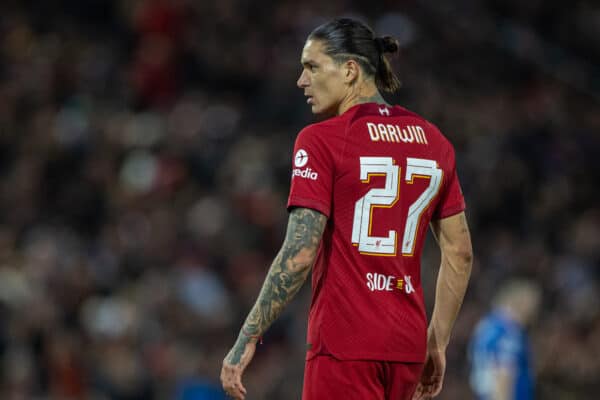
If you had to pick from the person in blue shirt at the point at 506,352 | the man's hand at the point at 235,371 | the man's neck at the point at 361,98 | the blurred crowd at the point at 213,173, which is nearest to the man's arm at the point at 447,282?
the man's neck at the point at 361,98

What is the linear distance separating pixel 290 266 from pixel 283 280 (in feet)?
0.19

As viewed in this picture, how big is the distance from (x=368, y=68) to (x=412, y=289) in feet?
2.81

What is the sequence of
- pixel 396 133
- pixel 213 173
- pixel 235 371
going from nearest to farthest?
1. pixel 235 371
2. pixel 396 133
3. pixel 213 173

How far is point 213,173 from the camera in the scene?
12.5 metres

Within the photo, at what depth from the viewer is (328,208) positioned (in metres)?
4.05

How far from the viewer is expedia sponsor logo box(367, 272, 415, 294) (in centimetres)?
413

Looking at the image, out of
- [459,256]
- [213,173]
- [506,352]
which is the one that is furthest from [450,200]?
[213,173]

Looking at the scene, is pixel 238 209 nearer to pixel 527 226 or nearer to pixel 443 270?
pixel 527 226

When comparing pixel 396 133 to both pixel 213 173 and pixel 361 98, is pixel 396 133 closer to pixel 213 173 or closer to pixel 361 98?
pixel 361 98

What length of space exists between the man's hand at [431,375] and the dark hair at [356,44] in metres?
1.13

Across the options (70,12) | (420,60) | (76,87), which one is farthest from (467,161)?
(70,12)

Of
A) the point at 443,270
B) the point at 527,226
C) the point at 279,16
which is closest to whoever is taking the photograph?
the point at 443,270

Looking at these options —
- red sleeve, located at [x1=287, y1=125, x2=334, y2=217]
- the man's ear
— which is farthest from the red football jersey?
the man's ear

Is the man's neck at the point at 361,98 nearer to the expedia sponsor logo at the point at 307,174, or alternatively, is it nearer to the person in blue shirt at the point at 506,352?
the expedia sponsor logo at the point at 307,174
